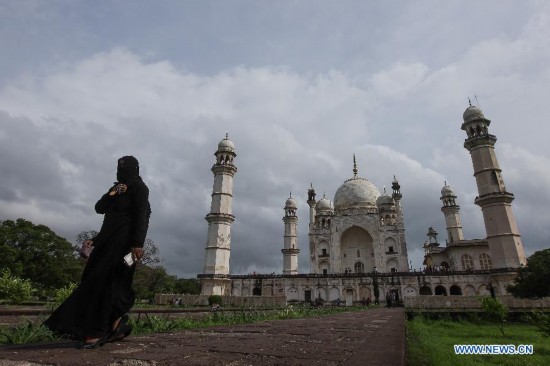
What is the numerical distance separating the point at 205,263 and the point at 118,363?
32709 mm

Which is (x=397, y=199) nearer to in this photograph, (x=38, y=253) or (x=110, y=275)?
(x=38, y=253)

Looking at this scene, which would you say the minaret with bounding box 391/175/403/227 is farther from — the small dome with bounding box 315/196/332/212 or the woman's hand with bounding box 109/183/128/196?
the woman's hand with bounding box 109/183/128/196

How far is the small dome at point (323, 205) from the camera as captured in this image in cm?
5364

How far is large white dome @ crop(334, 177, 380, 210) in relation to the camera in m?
52.4

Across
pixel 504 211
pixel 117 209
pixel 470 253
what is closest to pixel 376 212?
pixel 470 253

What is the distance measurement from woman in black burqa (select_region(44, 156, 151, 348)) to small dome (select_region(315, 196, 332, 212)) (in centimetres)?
5057

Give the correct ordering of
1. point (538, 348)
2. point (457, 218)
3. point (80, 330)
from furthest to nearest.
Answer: point (457, 218) < point (538, 348) < point (80, 330)

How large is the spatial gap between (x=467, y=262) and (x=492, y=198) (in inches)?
657

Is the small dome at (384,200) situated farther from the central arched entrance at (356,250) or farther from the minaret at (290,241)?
the minaret at (290,241)

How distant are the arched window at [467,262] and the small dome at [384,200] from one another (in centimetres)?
1090

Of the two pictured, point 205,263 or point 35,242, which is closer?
point 35,242

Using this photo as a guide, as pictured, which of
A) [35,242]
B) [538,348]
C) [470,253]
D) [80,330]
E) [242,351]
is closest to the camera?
[242,351]

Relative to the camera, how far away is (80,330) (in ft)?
10.6

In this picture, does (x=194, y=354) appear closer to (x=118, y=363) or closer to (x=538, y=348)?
(x=118, y=363)
